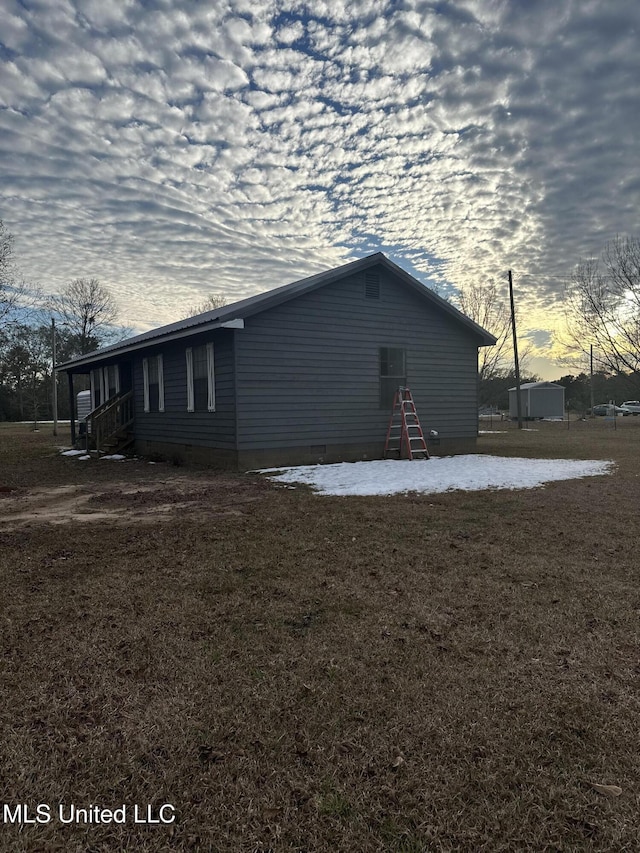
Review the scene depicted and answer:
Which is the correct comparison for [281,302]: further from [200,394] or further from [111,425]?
[111,425]

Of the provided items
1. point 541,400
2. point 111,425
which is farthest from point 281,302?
point 541,400

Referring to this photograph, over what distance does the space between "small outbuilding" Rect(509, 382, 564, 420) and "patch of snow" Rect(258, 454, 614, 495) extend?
2737 cm

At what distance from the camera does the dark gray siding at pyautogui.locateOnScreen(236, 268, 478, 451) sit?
10.5 m

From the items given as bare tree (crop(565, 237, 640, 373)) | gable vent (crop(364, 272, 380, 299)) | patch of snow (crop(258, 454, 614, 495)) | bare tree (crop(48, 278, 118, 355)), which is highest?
bare tree (crop(48, 278, 118, 355))

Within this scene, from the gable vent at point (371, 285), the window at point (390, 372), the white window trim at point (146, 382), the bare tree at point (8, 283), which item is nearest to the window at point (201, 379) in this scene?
the white window trim at point (146, 382)

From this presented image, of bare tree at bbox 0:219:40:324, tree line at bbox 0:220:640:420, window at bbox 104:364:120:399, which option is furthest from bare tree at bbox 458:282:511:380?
bare tree at bbox 0:219:40:324

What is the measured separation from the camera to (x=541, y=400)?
38.1 metres

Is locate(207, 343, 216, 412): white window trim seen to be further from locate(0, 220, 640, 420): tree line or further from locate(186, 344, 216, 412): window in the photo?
locate(0, 220, 640, 420): tree line

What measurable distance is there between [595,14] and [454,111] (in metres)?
2.77

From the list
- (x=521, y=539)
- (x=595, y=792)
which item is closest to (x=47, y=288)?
(x=521, y=539)

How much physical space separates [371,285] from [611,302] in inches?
696

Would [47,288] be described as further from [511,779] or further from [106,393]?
[511,779]

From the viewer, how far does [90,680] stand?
249 cm

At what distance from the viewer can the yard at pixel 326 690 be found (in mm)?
1627
